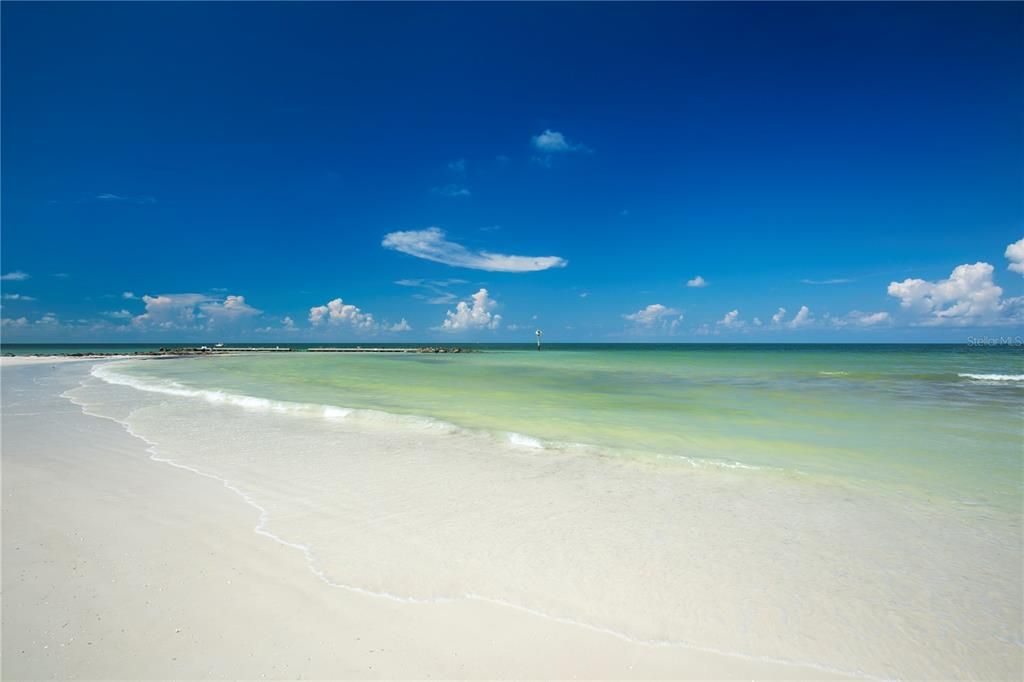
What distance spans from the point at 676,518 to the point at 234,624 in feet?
14.8

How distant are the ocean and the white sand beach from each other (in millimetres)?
217

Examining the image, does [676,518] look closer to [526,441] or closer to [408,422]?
[526,441]

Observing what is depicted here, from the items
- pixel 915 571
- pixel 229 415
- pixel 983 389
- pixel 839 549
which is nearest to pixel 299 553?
pixel 839 549

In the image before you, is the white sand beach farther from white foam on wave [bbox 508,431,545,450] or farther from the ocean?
white foam on wave [bbox 508,431,545,450]

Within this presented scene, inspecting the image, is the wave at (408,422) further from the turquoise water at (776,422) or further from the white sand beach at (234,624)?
the white sand beach at (234,624)

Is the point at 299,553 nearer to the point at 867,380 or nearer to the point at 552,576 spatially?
the point at 552,576

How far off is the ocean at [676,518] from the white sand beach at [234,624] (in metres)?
0.22

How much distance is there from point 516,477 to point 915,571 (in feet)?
15.2

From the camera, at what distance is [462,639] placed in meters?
3.30

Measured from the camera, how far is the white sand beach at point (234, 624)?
3.02 meters

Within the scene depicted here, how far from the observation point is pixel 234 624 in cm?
340

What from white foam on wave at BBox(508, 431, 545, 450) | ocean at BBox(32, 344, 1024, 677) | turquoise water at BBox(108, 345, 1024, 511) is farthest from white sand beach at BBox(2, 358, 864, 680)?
turquoise water at BBox(108, 345, 1024, 511)

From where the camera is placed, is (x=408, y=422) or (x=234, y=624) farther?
(x=408, y=422)

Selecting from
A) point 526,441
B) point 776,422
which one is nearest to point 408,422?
point 526,441
